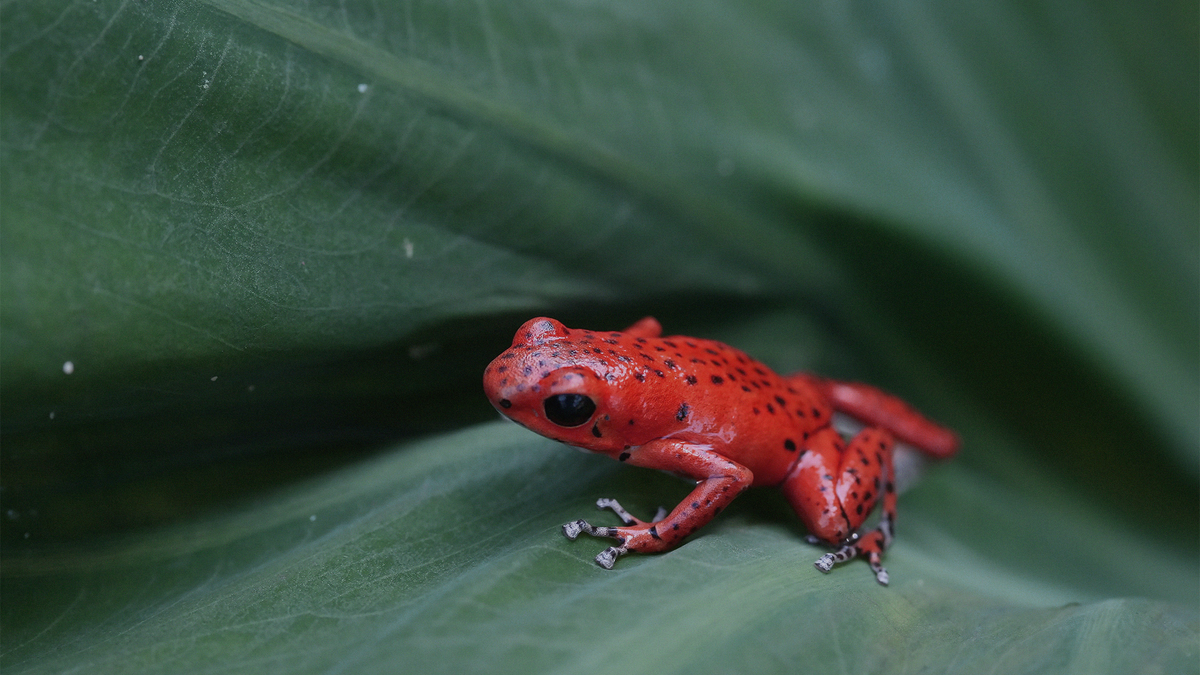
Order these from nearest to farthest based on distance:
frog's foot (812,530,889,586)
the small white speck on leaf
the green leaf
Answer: the green leaf, frog's foot (812,530,889,586), the small white speck on leaf

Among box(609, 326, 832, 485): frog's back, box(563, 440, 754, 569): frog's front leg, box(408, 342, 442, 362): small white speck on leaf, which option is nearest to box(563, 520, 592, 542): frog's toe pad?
box(563, 440, 754, 569): frog's front leg

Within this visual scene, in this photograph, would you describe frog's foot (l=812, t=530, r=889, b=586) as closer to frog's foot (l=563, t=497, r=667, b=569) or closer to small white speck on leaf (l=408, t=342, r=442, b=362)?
frog's foot (l=563, t=497, r=667, b=569)

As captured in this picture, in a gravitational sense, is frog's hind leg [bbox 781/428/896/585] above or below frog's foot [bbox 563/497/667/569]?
below

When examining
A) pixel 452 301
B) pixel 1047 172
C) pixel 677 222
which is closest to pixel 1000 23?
pixel 1047 172

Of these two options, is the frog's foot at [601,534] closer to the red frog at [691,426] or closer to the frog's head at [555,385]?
the red frog at [691,426]

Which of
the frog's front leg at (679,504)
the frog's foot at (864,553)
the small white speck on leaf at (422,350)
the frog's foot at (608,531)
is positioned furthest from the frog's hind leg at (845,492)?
the small white speck on leaf at (422,350)

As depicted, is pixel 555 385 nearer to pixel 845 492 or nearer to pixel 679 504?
pixel 679 504
